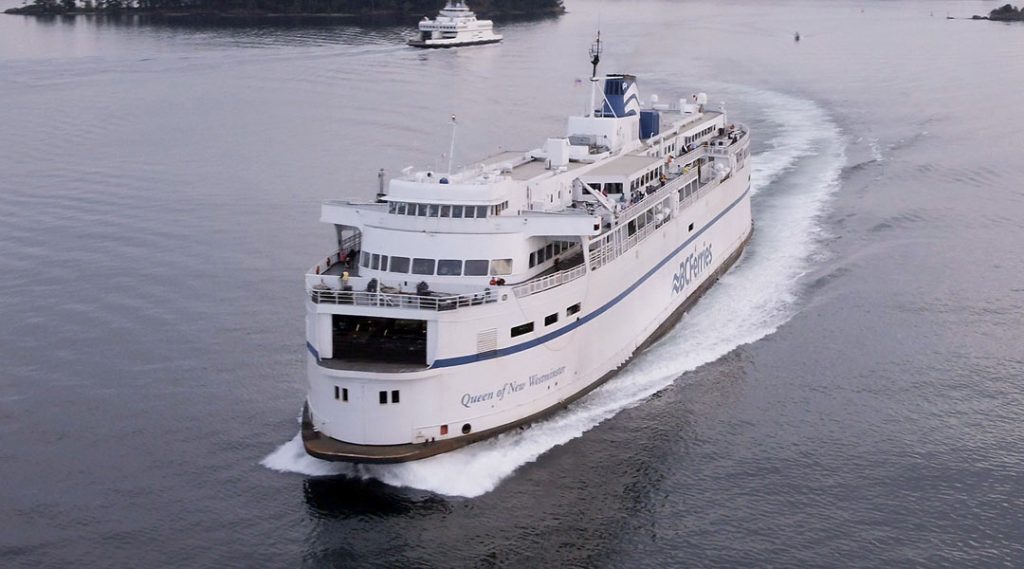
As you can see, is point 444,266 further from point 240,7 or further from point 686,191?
point 240,7

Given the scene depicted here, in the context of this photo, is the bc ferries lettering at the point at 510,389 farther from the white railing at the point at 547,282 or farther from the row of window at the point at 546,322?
the white railing at the point at 547,282

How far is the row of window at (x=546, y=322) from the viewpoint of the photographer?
1216 inches

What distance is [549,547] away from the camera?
87.9ft

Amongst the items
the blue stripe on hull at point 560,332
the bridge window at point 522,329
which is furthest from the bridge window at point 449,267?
the blue stripe on hull at point 560,332

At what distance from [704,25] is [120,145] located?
270 feet

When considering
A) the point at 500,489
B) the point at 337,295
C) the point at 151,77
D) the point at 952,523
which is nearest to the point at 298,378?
the point at 337,295

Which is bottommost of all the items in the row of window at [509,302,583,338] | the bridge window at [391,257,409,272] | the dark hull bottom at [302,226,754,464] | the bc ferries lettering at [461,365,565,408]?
the dark hull bottom at [302,226,754,464]

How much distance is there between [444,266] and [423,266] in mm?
605

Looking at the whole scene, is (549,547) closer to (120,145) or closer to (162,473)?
(162,473)

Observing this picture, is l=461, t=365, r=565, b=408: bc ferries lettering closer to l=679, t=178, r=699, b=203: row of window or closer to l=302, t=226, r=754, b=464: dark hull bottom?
l=302, t=226, r=754, b=464: dark hull bottom

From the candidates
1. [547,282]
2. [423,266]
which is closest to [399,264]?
[423,266]

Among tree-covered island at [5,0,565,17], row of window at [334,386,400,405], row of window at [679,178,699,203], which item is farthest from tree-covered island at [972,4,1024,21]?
row of window at [334,386,400,405]

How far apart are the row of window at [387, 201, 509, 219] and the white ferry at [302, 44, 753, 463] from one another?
0.04 metres

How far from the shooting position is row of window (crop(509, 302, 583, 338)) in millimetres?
30875
